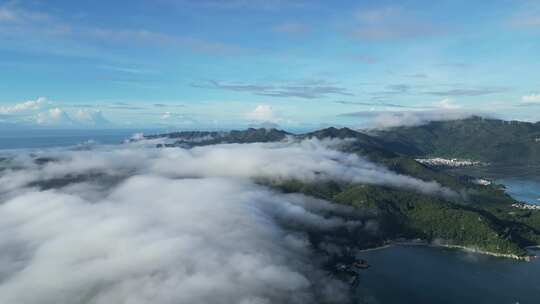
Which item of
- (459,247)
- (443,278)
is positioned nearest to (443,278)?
(443,278)

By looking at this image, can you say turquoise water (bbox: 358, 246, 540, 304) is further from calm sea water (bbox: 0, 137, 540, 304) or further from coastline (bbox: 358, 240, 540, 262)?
coastline (bbox: 358, 240, 540, 262)

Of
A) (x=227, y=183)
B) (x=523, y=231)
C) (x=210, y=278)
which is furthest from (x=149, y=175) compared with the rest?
(x=523, y=231)

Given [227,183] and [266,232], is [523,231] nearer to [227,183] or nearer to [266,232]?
[266,232]

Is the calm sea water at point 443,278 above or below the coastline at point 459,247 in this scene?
below

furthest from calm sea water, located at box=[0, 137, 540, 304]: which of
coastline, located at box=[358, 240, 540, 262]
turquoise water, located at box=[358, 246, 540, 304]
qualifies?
coastline, located at box=[358, 240, 540, 262]

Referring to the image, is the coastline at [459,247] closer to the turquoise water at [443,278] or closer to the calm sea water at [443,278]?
the turquoise water at [443,278]

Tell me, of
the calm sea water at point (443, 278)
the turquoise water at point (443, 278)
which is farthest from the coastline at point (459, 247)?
the calm sea water at point (443, 278)

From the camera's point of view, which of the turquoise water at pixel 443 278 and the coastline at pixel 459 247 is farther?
the coastline at pixel 459 247

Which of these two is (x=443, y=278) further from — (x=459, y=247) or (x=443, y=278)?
(x=459, y=247)
